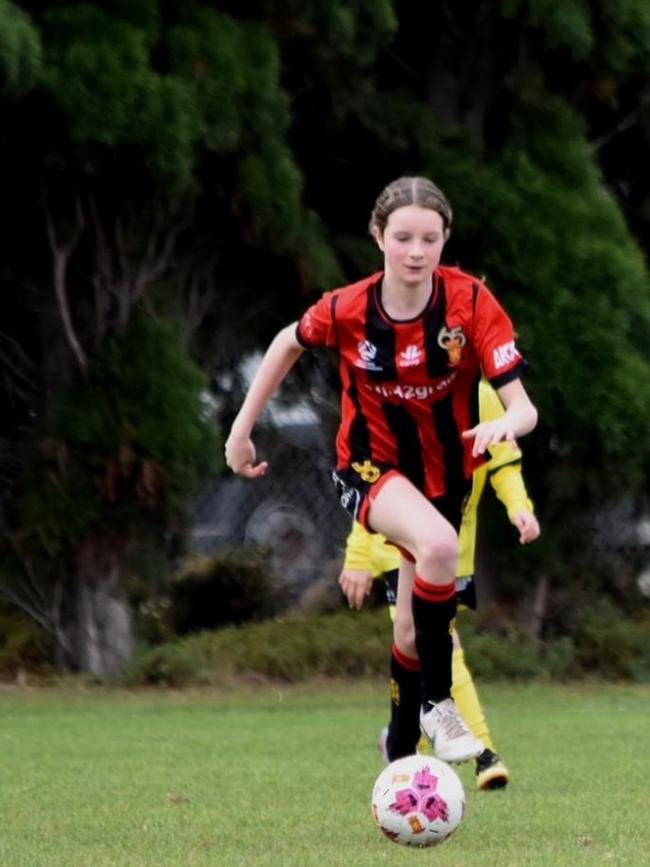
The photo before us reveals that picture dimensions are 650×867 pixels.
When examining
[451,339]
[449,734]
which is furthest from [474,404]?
[449,734]

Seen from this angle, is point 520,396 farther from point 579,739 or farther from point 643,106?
point 643,106

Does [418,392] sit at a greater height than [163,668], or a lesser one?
greater

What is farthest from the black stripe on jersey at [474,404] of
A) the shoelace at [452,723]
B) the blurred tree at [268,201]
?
the blurred tree at [268,201]

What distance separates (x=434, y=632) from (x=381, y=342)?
3.34ft

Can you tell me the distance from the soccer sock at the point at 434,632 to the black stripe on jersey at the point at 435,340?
2.38 ft

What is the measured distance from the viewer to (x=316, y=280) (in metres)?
14.1

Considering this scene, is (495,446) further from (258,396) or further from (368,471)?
(258,396)

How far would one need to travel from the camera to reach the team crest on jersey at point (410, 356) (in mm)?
7297

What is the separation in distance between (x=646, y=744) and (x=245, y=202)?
195 inches

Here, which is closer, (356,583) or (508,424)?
(508,424)

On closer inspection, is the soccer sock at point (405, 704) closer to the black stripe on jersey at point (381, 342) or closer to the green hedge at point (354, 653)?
the black stripe on jersey at point (381, 342)

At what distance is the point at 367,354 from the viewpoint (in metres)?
7.39

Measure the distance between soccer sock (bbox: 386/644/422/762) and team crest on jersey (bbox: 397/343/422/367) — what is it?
1.20m

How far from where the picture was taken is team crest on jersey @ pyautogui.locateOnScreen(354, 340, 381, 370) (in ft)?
24.2
